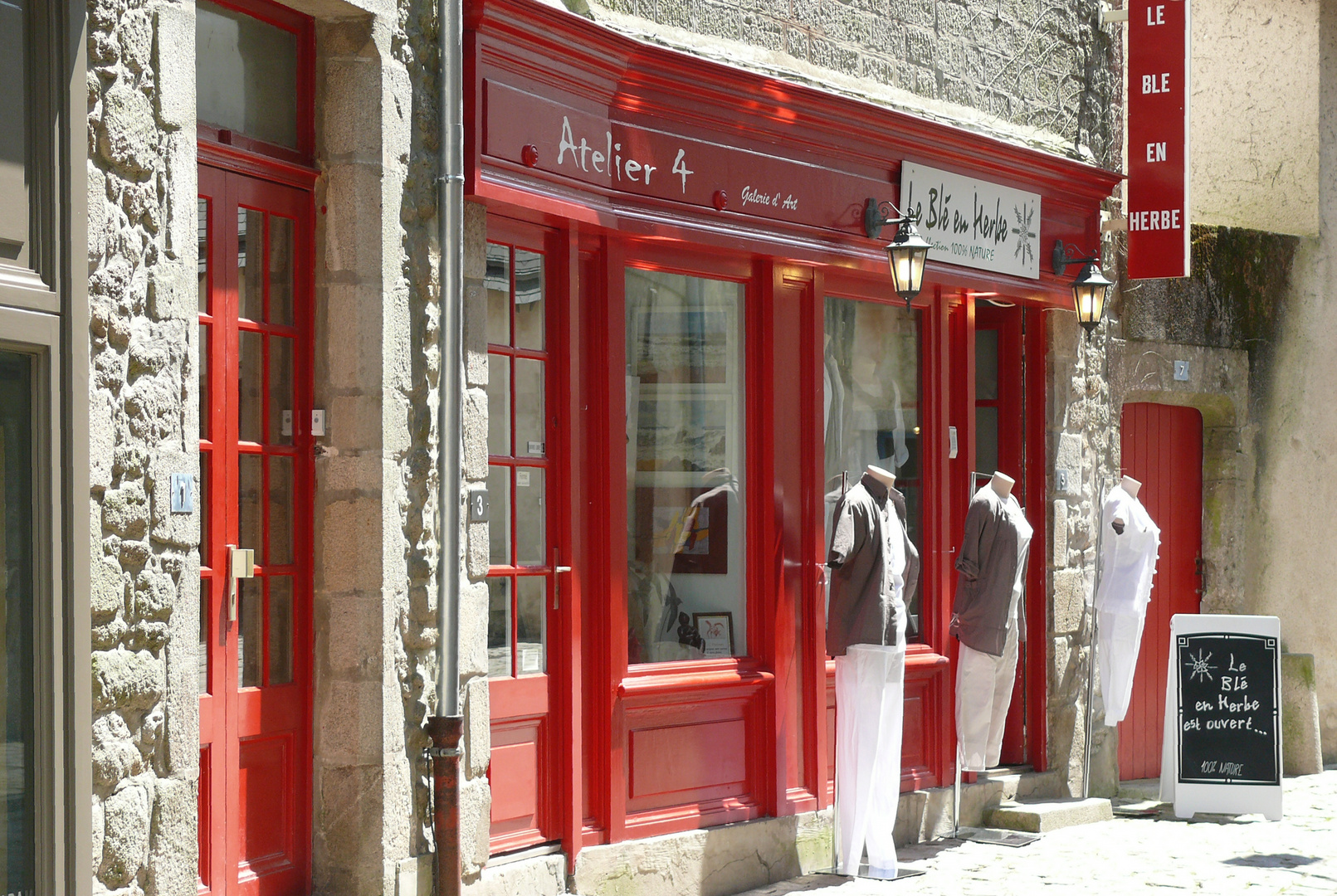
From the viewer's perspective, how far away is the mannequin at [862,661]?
711 centimetres

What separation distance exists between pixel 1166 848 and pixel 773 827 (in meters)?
2.15

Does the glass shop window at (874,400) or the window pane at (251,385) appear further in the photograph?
the glass shop window at (874,400)

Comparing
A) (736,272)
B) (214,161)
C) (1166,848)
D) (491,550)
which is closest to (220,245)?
(214,161)

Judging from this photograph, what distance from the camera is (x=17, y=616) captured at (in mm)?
3941

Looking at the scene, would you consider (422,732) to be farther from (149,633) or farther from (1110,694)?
(1110,694)

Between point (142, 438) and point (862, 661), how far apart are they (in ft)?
12.5

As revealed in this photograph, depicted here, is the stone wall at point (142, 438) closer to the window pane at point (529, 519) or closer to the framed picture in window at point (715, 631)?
the window pane at point (529, 519)

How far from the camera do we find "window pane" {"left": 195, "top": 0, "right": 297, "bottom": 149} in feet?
16.1

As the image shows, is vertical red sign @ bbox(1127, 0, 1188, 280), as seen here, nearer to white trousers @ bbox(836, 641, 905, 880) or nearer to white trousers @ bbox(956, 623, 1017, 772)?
white trousers @ bbox(956, 623, 1017, 772)

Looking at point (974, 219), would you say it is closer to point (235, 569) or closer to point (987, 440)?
point (987, 440)

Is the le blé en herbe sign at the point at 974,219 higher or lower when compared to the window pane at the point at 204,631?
higher

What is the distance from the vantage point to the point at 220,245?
4973 mm

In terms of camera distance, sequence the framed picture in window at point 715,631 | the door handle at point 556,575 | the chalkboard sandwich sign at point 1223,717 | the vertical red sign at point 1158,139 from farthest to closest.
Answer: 1. the vertical red sign at point 1158,139
2. the chalkboard sandwich sign at point 1223,717
3. the framed picture in window at point 715,631
4. the door handle at point 556,575

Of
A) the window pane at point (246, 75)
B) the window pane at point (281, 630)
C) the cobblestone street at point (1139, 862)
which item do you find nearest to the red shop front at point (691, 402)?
the cobblestone street at point (1139, 862)
